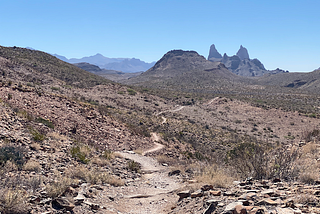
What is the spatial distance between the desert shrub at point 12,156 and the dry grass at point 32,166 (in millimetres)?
165

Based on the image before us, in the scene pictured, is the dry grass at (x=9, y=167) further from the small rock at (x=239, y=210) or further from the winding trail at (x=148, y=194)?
the small rock at (x=239, y=210)

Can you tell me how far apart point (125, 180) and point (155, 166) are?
11.7 ft

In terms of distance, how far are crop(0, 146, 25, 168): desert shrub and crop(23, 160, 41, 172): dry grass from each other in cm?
17

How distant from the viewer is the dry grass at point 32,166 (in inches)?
263

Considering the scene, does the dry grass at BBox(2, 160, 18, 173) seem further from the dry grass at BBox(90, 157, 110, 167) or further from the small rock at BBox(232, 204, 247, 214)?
the small rock at BBox(232, 204, 247, 214)

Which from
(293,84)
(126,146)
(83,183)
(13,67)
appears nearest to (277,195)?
(83,183)

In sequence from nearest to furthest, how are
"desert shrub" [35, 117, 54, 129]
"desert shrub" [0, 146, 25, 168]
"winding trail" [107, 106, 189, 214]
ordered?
1. "winding trail" [107, 106, 189, 214]
2. "desert shrub" [0, 146, 25, 168]
3. "desert shrub" [35, 117, 54, 129]

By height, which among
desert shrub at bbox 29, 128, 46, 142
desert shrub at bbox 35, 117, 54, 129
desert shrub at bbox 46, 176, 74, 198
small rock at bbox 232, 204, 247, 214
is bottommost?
desert shrub at bbox 46, 176, 74, 198

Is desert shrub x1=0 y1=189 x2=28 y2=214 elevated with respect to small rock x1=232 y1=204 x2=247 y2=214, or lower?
lower

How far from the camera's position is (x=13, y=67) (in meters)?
40.5

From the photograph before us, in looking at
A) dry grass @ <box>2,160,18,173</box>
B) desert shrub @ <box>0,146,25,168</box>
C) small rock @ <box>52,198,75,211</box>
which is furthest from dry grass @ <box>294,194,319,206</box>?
desert shrub @ <box>0,146,25,168</box>

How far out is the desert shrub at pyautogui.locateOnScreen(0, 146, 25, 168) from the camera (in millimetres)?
6494

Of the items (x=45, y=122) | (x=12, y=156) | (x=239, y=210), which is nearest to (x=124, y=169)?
(x=12, y=156)

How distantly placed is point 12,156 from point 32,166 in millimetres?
656
